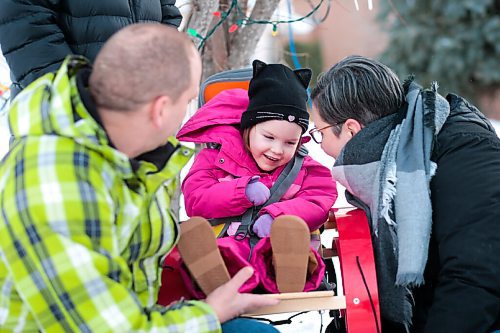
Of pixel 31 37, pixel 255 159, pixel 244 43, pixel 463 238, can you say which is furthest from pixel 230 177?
pixel 244 43

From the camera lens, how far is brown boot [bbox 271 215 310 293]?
1.94m

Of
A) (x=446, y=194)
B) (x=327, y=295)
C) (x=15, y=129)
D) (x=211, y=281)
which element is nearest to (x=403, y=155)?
(x=446, y=194)

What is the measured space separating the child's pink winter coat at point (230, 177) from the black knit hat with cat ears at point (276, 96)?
0.36ft

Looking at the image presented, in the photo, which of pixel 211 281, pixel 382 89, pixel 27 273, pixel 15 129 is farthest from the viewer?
pixel 382 89

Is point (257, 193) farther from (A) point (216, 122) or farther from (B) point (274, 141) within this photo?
(A) point (216, 122)

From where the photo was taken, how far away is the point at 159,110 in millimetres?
1616

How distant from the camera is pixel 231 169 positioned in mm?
2652

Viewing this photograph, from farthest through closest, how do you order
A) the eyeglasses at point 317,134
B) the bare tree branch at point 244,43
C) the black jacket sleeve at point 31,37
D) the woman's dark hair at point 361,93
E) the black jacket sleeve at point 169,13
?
the bare tree branch at point 244,43 < the black jacket sleeve at point 169,13 < the black jacket sleeve at point 31,37 < the eyeglasses at point 317,134 < the woman's dark hair at point 361,93

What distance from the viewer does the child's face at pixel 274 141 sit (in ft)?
8.46

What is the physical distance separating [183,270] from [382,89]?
2.80 ft

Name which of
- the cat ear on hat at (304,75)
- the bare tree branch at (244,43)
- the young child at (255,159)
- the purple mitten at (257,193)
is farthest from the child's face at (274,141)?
the bare tree branch at (244,43)

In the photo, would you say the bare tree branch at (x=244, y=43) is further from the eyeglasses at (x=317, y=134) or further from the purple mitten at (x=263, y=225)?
the purple mitten at (x=263, y=225)

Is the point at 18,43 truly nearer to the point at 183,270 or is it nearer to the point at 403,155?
the point at 183,270

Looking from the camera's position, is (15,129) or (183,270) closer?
(15,129)
